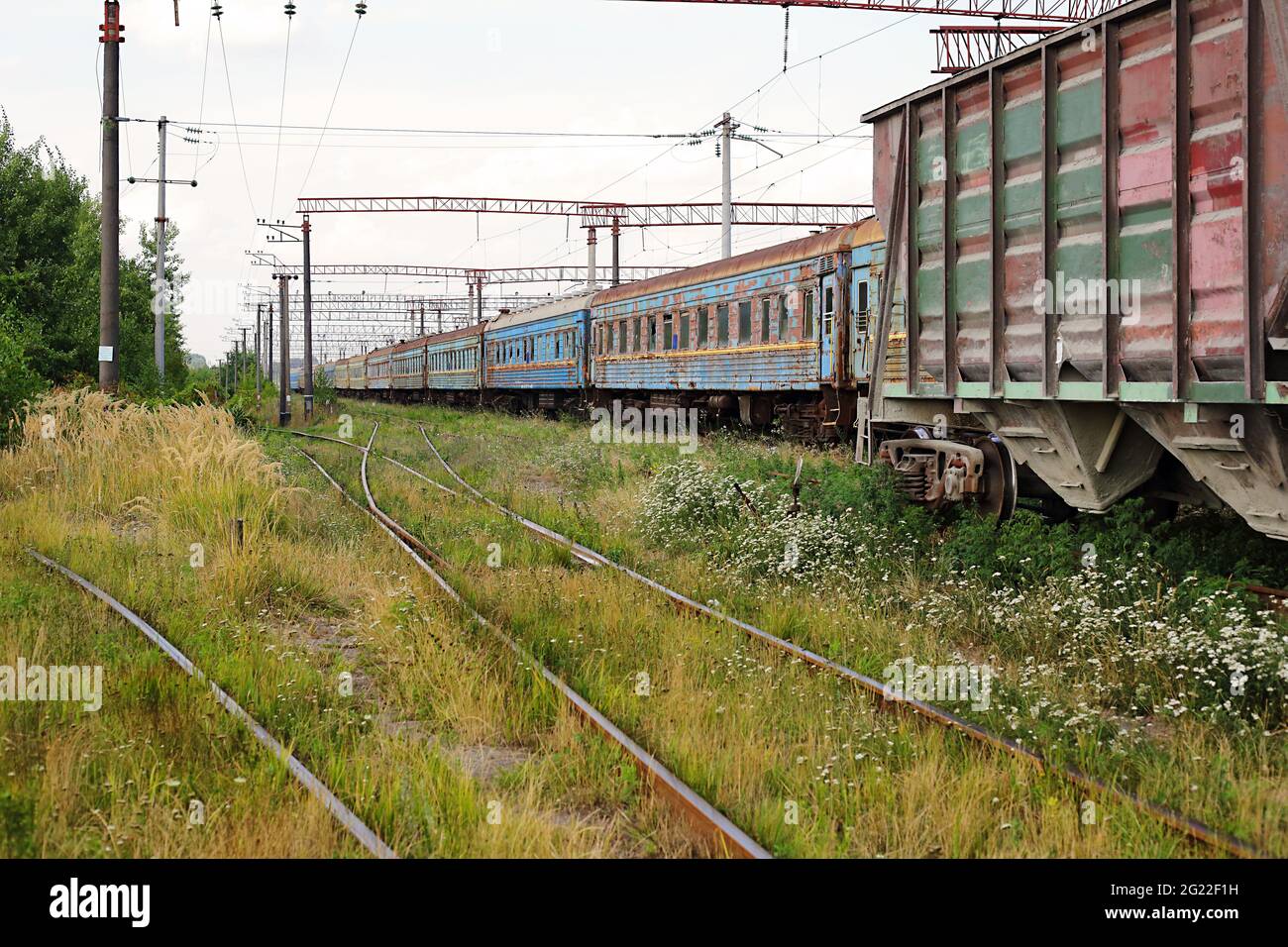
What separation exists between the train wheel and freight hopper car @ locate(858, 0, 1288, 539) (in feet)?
0.07

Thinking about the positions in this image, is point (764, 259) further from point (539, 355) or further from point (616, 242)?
point (616, 242)

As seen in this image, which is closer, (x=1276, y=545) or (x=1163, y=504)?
(x=1276, y=545)

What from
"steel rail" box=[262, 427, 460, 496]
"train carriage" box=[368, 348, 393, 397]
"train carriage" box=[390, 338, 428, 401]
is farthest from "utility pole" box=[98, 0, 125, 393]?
"train carriage" box=[368, 348, 393, 397]

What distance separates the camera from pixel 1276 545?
24.6 feet

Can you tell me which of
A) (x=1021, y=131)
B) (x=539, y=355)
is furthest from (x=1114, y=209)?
(x=539, y=355)

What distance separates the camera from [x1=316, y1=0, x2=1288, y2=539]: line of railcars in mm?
5695

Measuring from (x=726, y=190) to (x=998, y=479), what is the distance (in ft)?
56.1

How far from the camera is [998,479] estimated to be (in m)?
8.73

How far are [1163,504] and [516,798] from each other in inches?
230

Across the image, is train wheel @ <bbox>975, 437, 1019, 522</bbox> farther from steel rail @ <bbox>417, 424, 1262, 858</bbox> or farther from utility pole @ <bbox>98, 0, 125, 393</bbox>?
utility pole @ <bbox>98, 0, 125, 393</bbox>
